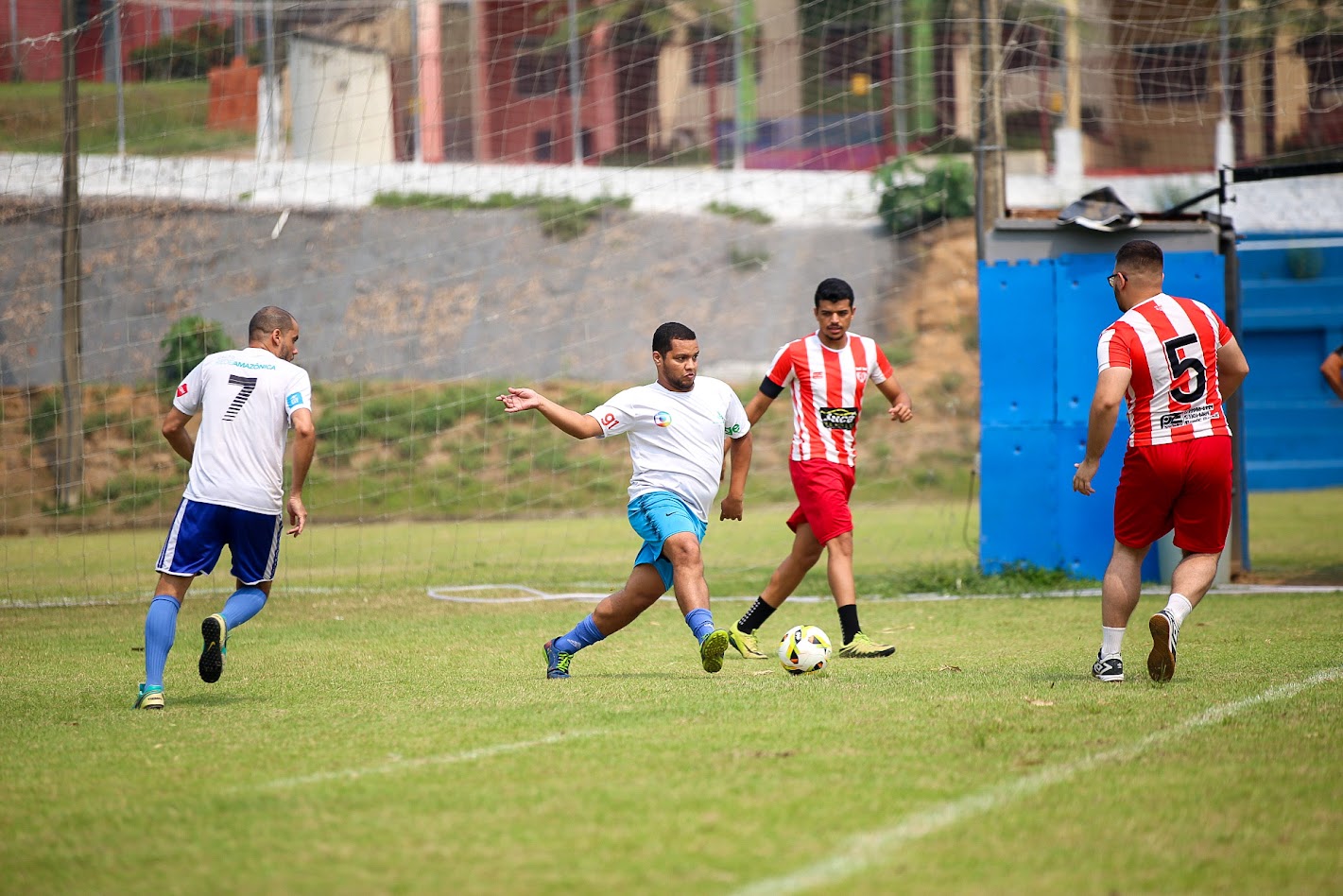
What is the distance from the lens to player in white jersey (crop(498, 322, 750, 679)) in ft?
22.9

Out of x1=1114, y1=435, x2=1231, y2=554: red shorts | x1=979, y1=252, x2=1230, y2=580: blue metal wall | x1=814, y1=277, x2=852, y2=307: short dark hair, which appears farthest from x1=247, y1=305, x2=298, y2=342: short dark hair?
x1=979, y1=252, x2=1230, y2=580: blue metal wall

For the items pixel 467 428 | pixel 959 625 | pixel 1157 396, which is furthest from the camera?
pixel 467 428

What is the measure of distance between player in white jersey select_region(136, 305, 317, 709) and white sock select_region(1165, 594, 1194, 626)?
419 centimetres

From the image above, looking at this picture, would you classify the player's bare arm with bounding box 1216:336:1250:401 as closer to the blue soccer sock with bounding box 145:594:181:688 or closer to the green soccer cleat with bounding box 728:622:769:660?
the green soccer cleat with bounding box 728:622:769:660

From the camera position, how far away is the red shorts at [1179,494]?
21.1 feet

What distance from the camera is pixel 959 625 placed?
368 inches

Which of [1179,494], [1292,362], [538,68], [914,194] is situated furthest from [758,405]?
[1292,362]

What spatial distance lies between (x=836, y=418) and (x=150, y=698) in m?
4.25

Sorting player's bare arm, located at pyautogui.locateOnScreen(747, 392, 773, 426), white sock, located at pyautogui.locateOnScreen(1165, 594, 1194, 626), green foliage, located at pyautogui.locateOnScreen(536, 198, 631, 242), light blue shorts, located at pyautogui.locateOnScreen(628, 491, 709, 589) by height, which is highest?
green foliage, located at pyautogui.locateOnScreen(536, 198, 631, 242)

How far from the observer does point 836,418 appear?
8.45 m

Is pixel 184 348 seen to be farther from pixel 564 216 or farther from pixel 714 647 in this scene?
pixel 714 647

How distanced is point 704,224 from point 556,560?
60.9 ft

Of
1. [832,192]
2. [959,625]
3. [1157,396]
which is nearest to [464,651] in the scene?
[959,625]

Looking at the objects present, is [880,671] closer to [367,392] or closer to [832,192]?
[367,392]
